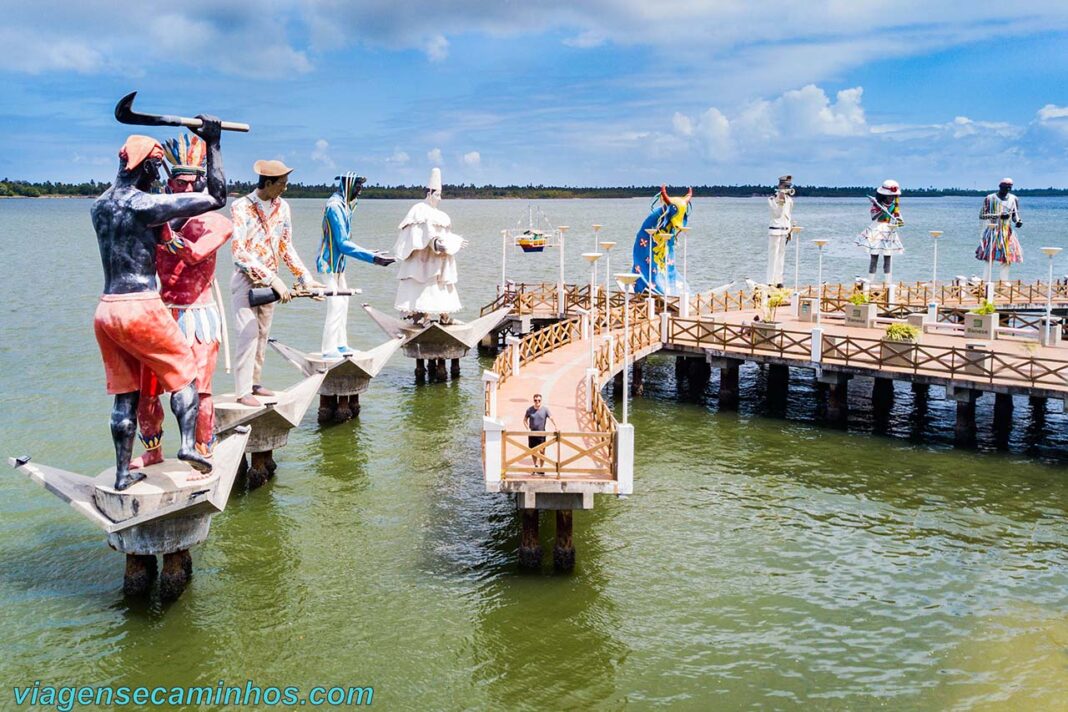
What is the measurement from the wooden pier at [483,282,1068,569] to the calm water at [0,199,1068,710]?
5.41ft

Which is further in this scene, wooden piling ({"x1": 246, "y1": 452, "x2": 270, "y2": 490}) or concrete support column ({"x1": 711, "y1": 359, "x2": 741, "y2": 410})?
concrete support column ({"x1": 711, "y1": 359, "x2": 741, "y2": 410})

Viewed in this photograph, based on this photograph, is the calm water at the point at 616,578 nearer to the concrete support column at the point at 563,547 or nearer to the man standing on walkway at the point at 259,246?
the concrete support column at the point at 563,547

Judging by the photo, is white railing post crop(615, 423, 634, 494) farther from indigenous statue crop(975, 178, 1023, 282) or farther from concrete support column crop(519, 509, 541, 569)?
indigenous statue crop(975, 178, 1023, 282)

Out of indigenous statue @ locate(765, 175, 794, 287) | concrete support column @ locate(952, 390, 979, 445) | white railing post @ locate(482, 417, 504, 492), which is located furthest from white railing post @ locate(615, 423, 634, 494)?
indigenous statue @ locate(765, 175, 794, 287)

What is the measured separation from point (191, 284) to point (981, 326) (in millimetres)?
Result: 25207

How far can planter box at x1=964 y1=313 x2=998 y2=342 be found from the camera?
30.4 meters

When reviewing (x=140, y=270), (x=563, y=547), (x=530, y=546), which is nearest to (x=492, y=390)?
(x=530, y=546)

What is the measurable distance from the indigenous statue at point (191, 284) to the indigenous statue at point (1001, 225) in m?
33.2

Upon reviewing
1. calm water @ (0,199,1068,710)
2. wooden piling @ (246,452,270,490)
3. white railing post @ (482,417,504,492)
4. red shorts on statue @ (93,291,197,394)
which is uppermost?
red shorts on statue @ (93,291,197,394)

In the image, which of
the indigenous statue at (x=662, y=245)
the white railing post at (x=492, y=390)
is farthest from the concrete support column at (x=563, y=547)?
the indigenous statue at (x=662, y=245)

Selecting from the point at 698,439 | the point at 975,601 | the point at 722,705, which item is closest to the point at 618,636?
the point at 722,705

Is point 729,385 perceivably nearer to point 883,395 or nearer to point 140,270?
point 883,395

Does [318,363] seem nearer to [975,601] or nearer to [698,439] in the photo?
[698,439]

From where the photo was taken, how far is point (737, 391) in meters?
30.2
